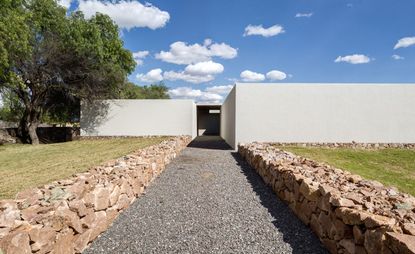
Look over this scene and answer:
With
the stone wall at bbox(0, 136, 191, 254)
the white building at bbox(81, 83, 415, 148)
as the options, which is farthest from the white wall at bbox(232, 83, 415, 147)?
the stone wall at bbox(0, 136, 191, 254)

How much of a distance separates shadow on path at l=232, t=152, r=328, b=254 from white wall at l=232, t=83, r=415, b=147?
641cm

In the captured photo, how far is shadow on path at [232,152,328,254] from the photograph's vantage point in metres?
2.85

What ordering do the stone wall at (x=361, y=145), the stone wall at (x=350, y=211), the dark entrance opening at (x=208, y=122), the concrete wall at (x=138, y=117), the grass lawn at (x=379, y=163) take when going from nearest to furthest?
the stone wall at (x=350, y=211)
the grass lawn at (x=379, y=163)
the stone wall at (x=361, y=145)
the concrete wall at (x=138, y=117)
the dark entrance opening at (x=208, y=122)

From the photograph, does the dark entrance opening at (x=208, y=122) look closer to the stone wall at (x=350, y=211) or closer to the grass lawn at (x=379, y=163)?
the grass lawn at (x=379, y=163)

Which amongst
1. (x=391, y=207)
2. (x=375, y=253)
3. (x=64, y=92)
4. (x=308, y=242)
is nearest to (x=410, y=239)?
(x=375, y=253)

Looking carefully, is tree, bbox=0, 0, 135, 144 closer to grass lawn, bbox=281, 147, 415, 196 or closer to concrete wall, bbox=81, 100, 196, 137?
concrete wall, bbox=81, 100, 196, 137

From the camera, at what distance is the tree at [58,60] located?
1223cm

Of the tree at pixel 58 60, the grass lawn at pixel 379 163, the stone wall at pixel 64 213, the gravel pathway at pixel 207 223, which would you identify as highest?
the tree at pixel 58 60

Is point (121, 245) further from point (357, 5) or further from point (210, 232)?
point (357, 5)

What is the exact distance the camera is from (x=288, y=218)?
3656 millimetres

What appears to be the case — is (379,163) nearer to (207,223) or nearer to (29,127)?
(207,223)

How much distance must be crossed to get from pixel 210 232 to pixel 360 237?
1.63 metres

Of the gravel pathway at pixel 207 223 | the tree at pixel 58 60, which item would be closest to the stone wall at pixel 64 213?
the gravel pathway at pixel 207 223

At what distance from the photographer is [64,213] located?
8.48 feet
